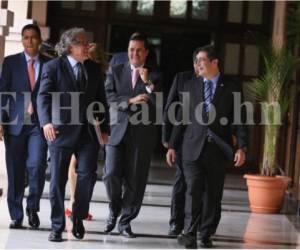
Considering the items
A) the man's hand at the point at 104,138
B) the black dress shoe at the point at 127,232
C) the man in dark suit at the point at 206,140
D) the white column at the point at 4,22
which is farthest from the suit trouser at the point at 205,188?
the white column at the point at 4,22

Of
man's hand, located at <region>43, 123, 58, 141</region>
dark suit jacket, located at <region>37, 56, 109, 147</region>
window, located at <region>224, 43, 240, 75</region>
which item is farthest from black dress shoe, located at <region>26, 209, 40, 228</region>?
window, located at <region>224, 43, 240, 75</region>

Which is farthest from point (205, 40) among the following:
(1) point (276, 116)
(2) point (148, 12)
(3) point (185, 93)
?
(3) point (185, 93)

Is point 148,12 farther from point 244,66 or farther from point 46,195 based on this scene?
point 46,195

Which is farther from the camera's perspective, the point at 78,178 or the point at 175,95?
the point at 175,95

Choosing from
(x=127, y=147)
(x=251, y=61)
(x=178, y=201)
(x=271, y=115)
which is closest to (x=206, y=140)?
(x=127, y=147)

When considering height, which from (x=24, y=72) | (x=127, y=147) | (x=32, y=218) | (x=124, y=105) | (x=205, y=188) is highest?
(x=24, y=72)

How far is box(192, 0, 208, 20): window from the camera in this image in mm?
13391

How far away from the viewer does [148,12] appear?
43.9 feet

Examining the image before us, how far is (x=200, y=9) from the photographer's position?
13.4 m

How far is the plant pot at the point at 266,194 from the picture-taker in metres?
8.61

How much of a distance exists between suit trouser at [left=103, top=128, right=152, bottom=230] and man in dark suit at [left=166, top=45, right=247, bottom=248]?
0.86ft

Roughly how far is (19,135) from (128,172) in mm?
944

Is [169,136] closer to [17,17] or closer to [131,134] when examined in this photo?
[131,134]

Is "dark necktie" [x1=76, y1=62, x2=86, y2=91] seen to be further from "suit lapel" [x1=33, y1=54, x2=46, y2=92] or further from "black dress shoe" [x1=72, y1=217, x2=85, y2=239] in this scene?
"black dress shoe" [x1=72, y1=217, x2=85, y2=239]
